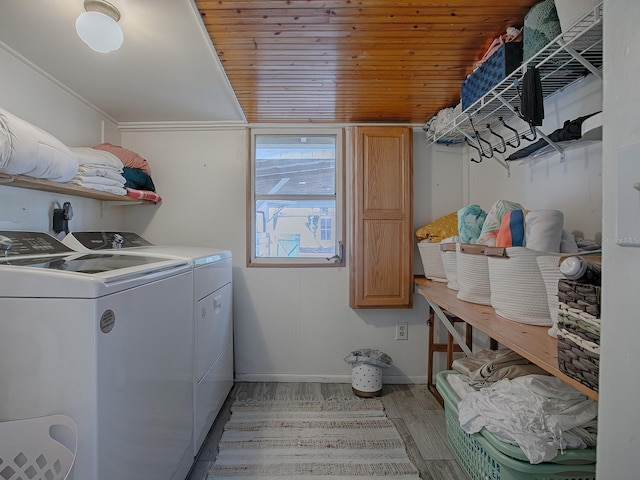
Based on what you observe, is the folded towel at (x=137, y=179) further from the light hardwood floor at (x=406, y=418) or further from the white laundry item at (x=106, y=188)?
the light hardwood floor at (x=406, y=418)

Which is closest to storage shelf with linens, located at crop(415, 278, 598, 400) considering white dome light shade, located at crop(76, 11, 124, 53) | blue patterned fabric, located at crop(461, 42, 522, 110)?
blue patterned fabric, located at crop(461, 42, 522, 110)

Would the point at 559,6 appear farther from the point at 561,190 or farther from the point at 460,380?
the point at 460,380

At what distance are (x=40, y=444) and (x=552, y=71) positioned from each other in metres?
2.13

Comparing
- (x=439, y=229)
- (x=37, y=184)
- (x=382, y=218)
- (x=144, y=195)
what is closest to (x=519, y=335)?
(x=439, y=229)

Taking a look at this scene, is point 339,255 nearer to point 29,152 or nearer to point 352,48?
point 352,48

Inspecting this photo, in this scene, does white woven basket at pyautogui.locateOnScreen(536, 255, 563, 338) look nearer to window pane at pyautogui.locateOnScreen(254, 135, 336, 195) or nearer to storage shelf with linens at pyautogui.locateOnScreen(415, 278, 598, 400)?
storage shelf with linens at pyautogui.locateOnScreen(415, 278, 598, 400)

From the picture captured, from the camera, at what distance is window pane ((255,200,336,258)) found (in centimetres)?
254

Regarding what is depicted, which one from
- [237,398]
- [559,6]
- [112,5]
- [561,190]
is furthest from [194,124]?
[561,190]

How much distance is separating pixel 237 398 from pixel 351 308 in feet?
3.40

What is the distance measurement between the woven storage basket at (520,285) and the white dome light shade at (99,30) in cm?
171

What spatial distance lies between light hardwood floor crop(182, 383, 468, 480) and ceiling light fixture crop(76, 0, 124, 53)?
77.4 inches

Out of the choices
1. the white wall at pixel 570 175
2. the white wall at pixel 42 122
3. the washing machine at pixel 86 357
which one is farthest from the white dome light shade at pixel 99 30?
the white wall at pixel 570 175

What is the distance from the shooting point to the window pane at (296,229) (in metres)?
2.54

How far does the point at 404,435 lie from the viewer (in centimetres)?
184
